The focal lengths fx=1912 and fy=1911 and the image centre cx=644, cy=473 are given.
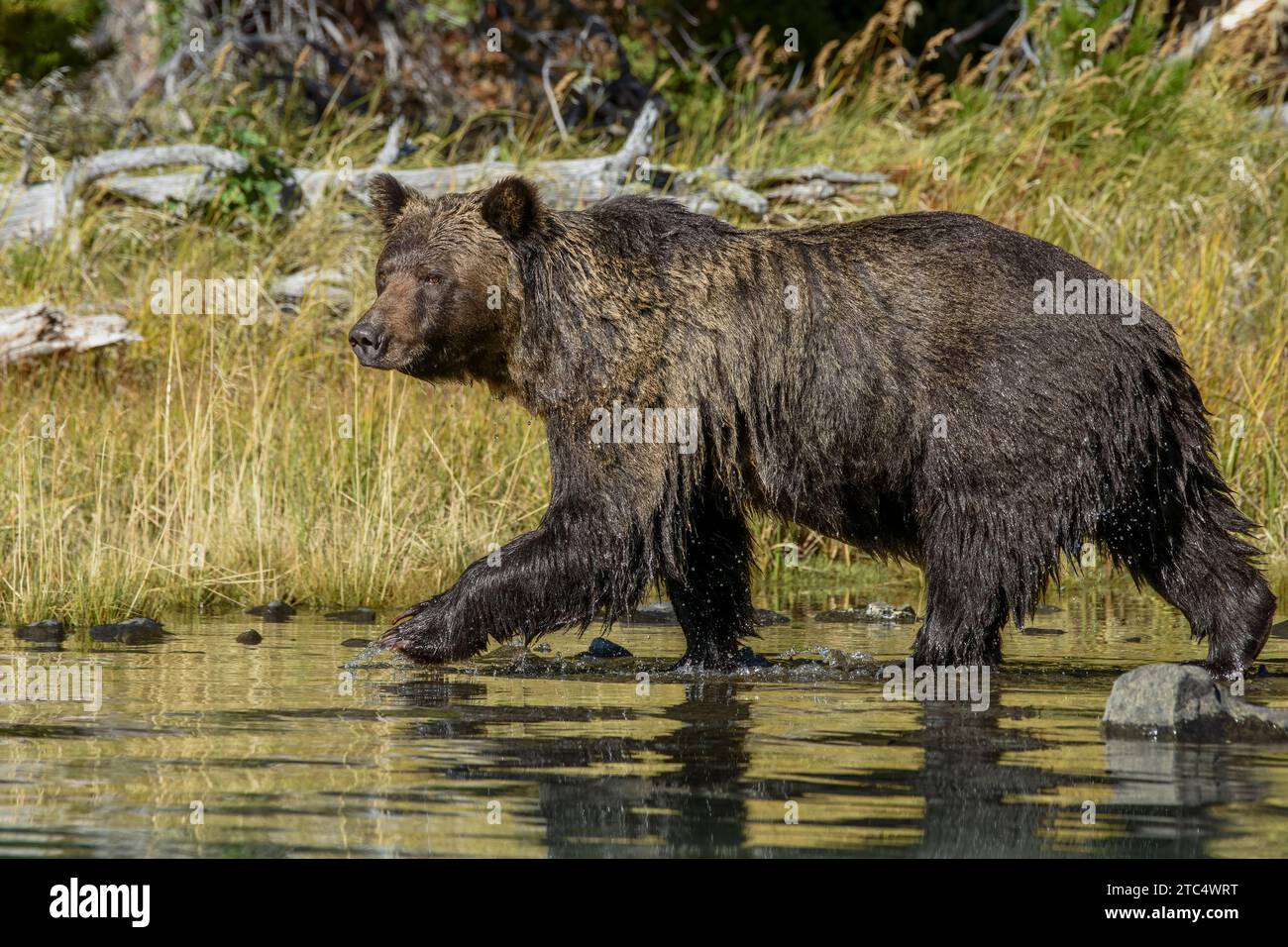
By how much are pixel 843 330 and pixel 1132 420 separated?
1100mm

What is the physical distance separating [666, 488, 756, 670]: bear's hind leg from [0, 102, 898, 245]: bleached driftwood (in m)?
5.94

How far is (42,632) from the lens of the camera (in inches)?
326

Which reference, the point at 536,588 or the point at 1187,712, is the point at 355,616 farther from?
the point at 1187,712

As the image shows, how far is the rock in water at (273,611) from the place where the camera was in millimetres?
9141

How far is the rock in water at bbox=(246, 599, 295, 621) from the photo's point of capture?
914 centimetres

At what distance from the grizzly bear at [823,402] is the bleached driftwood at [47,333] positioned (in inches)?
175

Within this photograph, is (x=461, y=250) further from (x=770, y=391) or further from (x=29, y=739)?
(x=29, y=739)

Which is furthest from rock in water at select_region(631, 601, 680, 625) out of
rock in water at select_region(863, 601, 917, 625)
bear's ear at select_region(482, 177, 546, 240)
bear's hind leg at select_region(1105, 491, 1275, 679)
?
bear's hind leg at select_region(1105, 491, 1275, 679)

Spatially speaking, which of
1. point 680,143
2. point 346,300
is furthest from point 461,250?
point 680,143

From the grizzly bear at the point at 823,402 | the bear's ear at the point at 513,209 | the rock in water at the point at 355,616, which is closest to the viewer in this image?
the grizzly bear at the point at 823,402

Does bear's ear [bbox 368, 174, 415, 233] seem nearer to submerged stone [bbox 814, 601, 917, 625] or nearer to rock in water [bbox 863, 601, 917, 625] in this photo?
submerged stone [bbox 814, 601, 917, 625]

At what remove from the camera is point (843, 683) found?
707 cm

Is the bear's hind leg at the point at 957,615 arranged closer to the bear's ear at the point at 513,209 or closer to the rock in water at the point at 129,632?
the bear's ear at the point at 513,209

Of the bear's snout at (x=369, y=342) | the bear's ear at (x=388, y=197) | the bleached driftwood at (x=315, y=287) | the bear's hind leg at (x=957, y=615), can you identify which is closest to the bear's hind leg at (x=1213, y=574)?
the bear's hind leg at (x=957, y=615)
